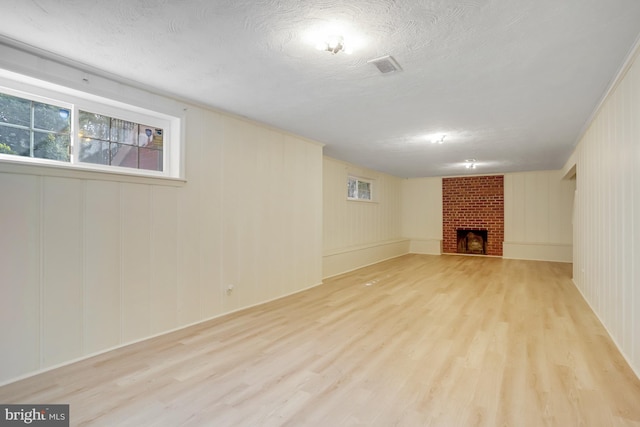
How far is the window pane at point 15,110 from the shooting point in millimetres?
2197

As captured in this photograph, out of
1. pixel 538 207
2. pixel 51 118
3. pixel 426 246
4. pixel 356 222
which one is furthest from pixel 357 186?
pixel 51 118

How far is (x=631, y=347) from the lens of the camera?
2.32 metres

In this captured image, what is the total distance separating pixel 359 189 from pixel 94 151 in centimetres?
573

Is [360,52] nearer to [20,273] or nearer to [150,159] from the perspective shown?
[150,159]

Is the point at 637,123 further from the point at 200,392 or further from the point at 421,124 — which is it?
the point at 200,392

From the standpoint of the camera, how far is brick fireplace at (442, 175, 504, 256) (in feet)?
27.9

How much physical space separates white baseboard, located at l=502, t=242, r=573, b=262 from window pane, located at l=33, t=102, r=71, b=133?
30.0 ft

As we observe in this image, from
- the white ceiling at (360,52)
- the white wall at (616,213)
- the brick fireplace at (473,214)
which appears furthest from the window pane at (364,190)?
the white wall at (616,213)

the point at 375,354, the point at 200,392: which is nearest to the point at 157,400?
the point at 200,392

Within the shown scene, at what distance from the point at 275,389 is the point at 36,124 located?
2.60 m

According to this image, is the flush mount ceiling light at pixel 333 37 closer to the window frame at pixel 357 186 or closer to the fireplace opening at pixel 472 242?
the window frame at pixel 357 186

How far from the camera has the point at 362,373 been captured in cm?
225

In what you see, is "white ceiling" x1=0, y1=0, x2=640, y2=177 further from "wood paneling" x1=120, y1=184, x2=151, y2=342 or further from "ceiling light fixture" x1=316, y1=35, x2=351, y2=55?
"wood paneling" x1=120, y1=184, x2=151, y2=342

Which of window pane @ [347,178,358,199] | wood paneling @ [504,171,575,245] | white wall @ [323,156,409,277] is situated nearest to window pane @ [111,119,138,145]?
white wall @ [323,156,409,277]
